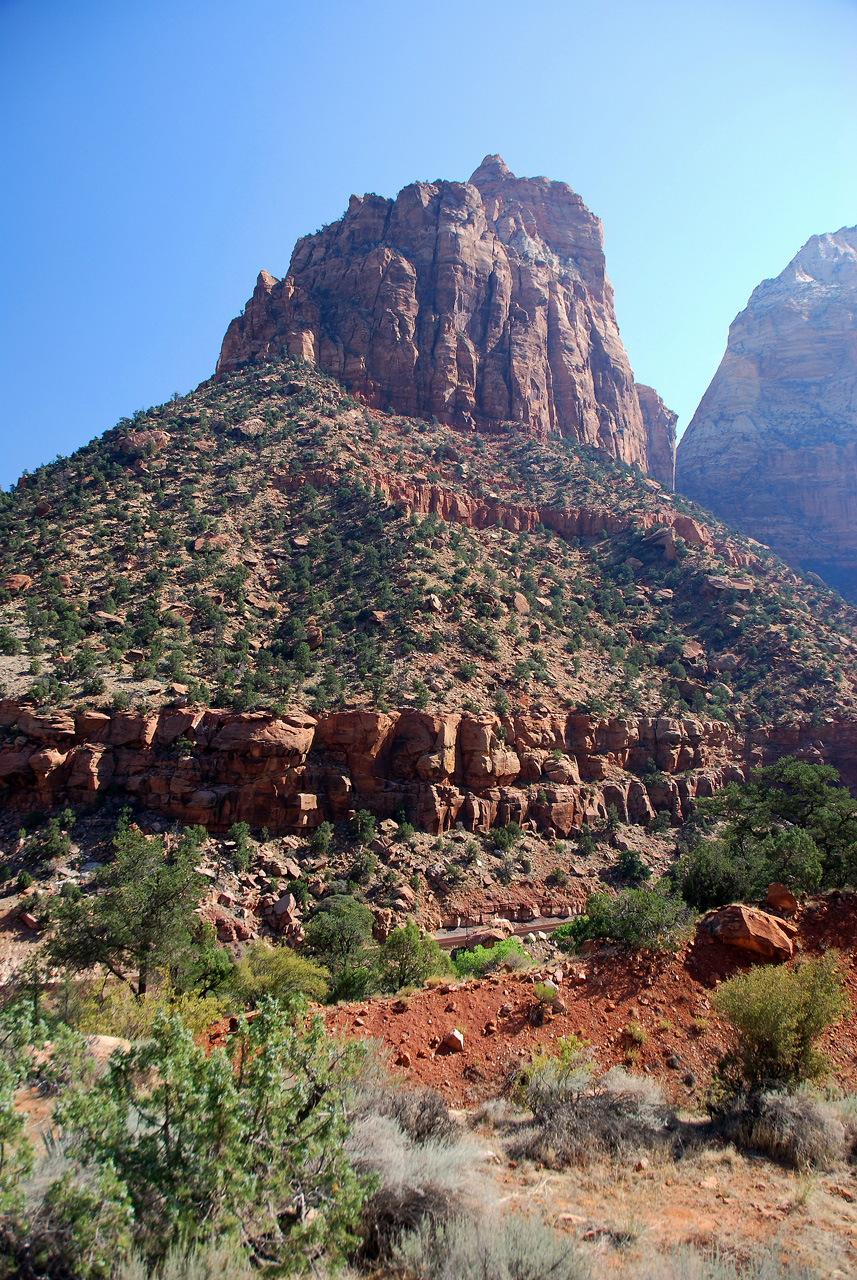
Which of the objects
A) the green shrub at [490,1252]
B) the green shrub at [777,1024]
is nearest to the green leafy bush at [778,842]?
the green shrub at [777,1024]

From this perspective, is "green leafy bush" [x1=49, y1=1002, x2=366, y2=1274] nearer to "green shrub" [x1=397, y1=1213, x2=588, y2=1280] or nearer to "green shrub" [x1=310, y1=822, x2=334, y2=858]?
"green shrub" [x1=397, y1=1213, x2=588, y2=1280]

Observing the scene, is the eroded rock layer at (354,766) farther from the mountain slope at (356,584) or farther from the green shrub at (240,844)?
the mountain slope at (356,584)

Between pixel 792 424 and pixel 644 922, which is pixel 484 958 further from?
pixel 792 424

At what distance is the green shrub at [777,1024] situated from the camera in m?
7.58

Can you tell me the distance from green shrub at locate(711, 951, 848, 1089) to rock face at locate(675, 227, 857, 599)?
3958 inches

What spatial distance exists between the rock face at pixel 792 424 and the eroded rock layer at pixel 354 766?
246ft

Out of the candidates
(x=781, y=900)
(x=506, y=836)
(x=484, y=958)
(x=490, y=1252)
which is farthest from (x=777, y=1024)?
(x=506, y=836)

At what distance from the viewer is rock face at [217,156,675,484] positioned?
6769cm

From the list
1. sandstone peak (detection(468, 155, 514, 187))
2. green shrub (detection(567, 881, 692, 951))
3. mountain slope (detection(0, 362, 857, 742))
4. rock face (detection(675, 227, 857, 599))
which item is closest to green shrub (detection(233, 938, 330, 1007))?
green shrub (detection(567, 881, 692, 951))

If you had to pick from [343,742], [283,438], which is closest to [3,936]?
[343,742]

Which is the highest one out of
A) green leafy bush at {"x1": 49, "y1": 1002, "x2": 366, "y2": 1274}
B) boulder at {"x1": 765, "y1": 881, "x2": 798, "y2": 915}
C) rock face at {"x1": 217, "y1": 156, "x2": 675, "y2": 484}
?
rock face at {"x1": 217, "y1": 156, "x2": 675, "y2": 484}

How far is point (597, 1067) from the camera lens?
8.52 metres

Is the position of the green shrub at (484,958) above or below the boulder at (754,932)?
below

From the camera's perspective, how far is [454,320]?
248ft
